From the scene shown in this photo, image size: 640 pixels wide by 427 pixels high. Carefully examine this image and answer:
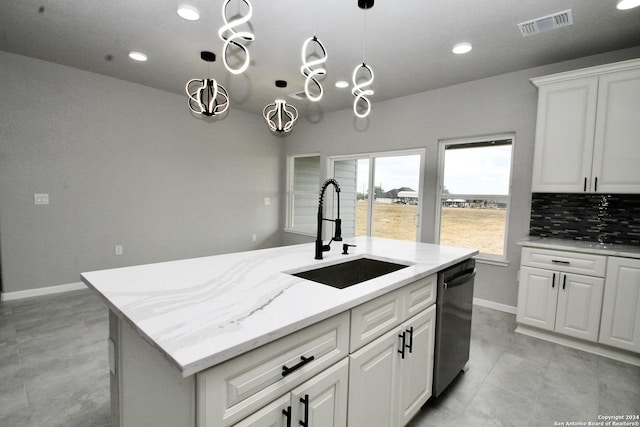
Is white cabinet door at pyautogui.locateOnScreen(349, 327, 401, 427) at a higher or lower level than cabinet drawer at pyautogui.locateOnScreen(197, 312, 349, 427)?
lower

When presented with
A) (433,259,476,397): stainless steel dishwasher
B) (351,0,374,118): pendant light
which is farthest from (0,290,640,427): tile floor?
(351,0,374,118): pendant light

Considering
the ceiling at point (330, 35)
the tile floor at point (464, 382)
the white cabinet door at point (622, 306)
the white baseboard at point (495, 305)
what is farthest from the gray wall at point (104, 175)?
the white cabinet door at point (622, 306)

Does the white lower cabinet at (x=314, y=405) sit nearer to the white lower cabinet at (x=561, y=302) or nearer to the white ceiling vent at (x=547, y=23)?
the white lower cabinet at (x=561, y=302)

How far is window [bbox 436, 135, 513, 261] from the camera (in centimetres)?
356

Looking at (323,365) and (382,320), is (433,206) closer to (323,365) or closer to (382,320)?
(382,320)

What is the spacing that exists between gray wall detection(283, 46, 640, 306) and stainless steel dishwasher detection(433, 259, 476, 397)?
1.68 meters

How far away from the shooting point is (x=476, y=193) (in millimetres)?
3752

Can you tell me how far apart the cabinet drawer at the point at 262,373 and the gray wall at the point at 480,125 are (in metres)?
3.15

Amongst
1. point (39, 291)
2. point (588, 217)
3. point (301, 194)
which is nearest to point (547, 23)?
point (588, 217)

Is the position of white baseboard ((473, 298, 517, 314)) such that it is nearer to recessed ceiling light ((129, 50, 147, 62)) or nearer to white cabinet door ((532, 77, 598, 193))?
white cabinet door ((532, 77, 598, 193))

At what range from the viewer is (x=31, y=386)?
1.97 metres

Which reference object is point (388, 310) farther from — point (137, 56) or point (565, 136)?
point (137, 56)

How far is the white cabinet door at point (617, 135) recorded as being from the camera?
2514 mm

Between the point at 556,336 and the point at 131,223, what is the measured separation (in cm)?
515
